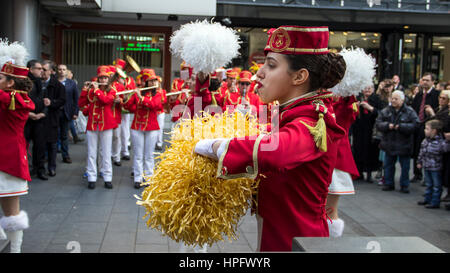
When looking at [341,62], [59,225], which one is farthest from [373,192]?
[341,62]

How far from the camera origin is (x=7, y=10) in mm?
10500

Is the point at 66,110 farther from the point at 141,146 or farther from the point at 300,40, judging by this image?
the point at 300,40

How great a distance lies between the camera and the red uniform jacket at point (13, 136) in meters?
4.34

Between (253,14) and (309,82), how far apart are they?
13011 millimetres

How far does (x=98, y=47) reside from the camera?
52.1 feet

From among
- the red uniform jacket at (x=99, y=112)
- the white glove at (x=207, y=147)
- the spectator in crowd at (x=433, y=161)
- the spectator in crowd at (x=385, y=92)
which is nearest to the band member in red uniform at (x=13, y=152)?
the white glove at (x=207, y=147)

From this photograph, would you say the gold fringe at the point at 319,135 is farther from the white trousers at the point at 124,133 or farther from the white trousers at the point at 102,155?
the white trousers at the point at 124,133

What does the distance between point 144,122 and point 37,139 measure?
6.52 feet

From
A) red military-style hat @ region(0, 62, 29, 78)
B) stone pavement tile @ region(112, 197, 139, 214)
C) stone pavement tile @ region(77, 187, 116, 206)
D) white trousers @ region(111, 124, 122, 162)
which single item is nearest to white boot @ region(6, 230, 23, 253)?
red military-style hat @ region(0, 62, 29, 78)

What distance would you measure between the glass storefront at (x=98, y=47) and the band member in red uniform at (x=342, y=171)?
1206 centimetres

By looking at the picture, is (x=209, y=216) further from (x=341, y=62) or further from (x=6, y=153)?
(x=6, y=153)

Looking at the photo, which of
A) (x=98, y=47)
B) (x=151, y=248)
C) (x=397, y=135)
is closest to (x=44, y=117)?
(x=151, y=248)

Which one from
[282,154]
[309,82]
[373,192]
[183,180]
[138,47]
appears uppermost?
[138,47]
